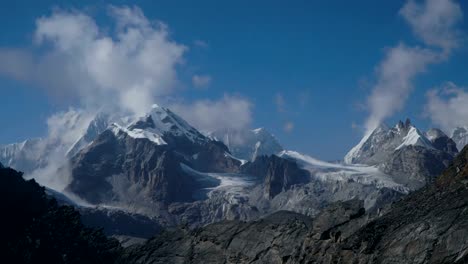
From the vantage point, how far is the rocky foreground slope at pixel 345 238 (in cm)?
6662

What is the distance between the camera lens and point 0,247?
131 m

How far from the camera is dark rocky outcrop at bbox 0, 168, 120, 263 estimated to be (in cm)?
13200

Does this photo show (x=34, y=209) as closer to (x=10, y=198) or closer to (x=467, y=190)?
(x=10, y=198)

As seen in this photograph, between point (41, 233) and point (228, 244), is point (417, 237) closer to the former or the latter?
point (228, 244)

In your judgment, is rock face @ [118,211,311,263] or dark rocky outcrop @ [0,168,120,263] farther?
dark rocky outcrop @ [0,168,120,263]

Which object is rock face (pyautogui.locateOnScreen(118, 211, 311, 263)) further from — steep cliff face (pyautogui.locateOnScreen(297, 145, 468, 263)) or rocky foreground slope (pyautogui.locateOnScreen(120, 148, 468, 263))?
steep cliff face (pyautogui.locateOnScreen(297, 145, 468, 263))

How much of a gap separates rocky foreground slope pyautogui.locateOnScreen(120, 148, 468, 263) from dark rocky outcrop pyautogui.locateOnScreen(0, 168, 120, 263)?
1496 centimetres

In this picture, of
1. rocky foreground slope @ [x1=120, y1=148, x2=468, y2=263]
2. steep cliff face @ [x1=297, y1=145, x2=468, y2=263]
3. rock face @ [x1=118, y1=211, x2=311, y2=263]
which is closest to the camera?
steep cliff face @ [x1=297, y1=145, x2=468, y2=263]

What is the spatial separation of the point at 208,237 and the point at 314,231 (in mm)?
29011

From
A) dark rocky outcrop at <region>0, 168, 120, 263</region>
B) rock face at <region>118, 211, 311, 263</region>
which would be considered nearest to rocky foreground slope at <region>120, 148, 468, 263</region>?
rock face at <region>118, 211, 311, 263</region>

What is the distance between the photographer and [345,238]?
8462 centimetres

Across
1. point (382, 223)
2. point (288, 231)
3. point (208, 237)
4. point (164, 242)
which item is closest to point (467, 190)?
point (382, 223)

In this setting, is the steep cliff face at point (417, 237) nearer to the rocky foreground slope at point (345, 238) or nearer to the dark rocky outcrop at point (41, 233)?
the rocky foreground slope at point (345, 238)

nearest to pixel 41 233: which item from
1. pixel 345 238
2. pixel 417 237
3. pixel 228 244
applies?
pixel 228 244
